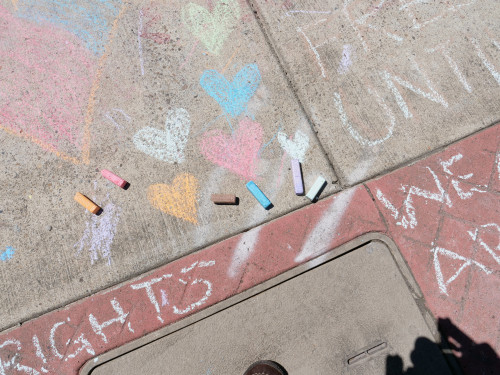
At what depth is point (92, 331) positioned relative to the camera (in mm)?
2973

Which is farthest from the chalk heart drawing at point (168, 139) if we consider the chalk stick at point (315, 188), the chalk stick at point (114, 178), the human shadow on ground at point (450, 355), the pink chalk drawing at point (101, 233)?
the human shadow on ground at point (450, 355)

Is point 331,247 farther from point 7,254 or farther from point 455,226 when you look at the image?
point 7,254

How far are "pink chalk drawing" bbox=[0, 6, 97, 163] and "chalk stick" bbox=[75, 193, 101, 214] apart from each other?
37cm

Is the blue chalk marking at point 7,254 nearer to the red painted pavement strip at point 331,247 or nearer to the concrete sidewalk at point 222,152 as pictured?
the concrete sidewalk at point 222,152

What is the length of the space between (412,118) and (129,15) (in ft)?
8.99

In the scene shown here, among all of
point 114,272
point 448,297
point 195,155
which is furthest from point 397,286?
point 114,272

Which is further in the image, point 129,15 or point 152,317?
point 129,15

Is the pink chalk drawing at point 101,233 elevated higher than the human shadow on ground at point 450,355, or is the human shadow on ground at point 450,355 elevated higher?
the pink chalk drawing at point 101,233

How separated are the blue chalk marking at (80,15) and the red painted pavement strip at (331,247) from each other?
2.23m

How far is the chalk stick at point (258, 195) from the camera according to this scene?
3139 mm

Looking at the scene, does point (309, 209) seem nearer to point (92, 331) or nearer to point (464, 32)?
point (92, 331)

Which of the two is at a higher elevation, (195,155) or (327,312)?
(195,155)

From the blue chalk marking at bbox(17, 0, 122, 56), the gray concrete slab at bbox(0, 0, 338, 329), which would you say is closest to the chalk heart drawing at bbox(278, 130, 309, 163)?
the gray concrete slab at bbox(0, 0, 338, 329)

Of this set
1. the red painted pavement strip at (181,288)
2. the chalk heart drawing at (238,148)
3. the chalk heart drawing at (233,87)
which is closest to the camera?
the red painted pavement strip at (181,288)
